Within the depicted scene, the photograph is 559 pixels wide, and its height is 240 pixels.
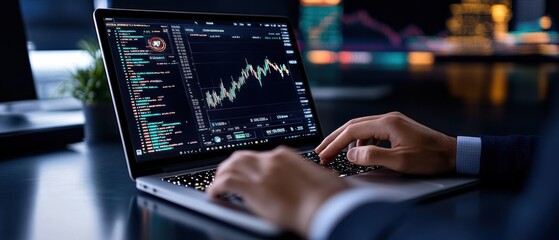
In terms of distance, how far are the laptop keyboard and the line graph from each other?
0.51ft

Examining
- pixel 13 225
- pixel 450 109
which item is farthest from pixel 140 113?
pixel 450 109

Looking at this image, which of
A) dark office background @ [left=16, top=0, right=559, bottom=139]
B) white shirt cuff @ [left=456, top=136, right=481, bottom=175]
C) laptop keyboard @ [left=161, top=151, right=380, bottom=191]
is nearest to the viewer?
laptop keyboard @ [left=161, top=151, right=380, bottom=191]

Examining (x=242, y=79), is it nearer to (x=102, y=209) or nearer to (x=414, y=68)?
(x=102, y=209)

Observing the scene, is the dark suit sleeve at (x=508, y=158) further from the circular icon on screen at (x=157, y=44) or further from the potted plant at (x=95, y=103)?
the potted plant at (x=95, y=103)

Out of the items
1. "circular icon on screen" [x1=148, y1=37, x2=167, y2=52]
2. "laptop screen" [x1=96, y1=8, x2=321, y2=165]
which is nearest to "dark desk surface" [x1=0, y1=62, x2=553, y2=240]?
"laptop screen" [x1=96, y1=8, x2=321, y2=165]

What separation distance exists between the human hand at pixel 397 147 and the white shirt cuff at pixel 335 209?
337mm

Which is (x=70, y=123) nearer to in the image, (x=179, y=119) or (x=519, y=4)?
(x=179, y=119)

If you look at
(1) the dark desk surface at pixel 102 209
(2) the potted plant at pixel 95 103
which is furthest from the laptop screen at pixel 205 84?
(2) the potted plant at pixel 95 103

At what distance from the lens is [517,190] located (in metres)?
0.87

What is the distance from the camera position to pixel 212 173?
0.89m

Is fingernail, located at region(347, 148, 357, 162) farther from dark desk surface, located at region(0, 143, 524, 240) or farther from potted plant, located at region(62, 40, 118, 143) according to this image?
potted plant, located at region(62, 40, 118, 143)

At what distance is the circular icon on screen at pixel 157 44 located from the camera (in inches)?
38.7

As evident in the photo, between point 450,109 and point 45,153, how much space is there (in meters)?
1.72

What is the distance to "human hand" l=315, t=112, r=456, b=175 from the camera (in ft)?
2.95
